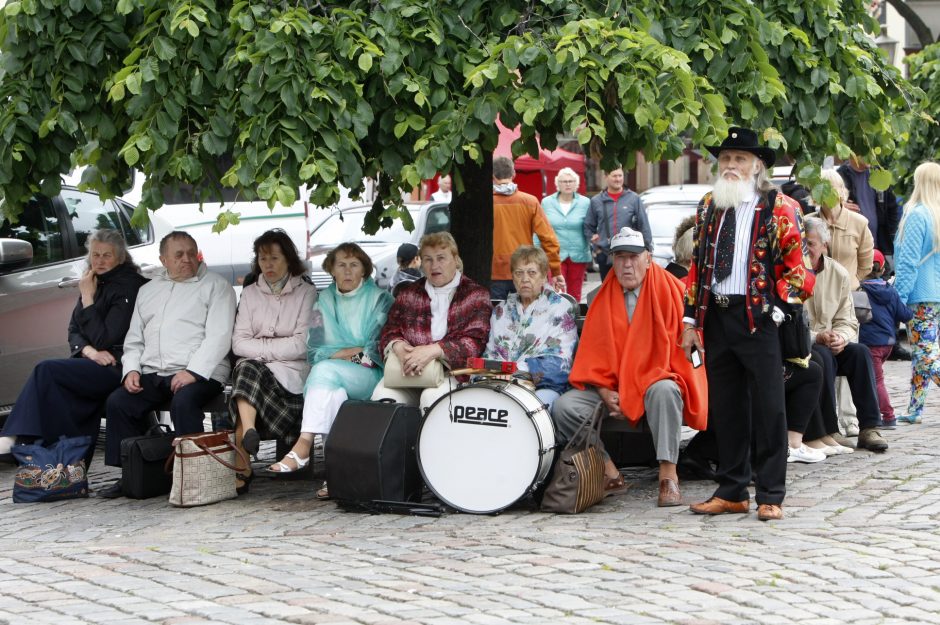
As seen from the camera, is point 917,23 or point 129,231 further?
point 917,23

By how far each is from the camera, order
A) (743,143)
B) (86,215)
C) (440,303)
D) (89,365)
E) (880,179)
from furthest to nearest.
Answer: (86,215), (89,365), (440,303), (880,179), (743,143)

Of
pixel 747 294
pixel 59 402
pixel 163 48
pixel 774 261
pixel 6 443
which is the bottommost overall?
pixel 6 443

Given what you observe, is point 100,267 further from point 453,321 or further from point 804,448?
point 804,448

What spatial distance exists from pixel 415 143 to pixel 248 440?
1956 millimetres

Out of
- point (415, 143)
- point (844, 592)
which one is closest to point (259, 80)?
point (415, 143)

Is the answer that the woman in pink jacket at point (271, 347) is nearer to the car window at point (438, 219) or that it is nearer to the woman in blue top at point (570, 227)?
the woman in blue top at point (570, 227)

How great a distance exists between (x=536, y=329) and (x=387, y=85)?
1.66 meters

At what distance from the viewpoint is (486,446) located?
25.0 ft

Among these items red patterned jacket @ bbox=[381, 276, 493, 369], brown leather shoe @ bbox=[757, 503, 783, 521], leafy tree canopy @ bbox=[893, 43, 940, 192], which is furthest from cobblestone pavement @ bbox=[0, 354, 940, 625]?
leafy tree canopy @ bbox=[893, 43, 940, 192]

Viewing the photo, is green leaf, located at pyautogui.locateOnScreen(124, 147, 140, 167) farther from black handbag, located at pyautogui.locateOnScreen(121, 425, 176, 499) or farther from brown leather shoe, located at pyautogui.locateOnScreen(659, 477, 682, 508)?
brown leather shoe, located at pyautogui.locateOnScreen(659, 477, 682, 508)

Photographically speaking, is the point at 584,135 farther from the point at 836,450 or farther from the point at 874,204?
the point at 874,204

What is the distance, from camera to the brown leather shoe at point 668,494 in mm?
7750

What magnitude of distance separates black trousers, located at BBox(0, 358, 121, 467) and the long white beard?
384cm

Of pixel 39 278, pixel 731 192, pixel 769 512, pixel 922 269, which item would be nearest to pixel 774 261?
pixel 731 192
